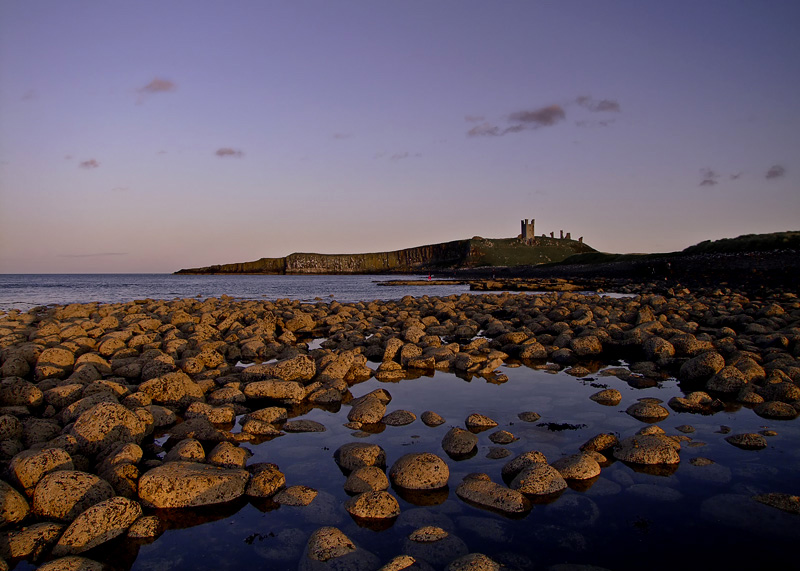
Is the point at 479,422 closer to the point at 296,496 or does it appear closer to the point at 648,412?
the point at 648,412

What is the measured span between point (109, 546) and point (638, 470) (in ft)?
16.3

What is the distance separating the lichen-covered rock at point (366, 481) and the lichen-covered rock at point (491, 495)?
2.47 ft

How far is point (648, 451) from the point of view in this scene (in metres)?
5.18

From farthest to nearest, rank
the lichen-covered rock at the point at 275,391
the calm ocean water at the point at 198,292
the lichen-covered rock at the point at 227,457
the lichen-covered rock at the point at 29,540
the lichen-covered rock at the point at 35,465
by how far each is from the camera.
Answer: the calm ocean water at the point at 198,292 → the lichen-covered rock at the point at 275,391 → the lichen-covered rock at the point at 227,457 → the lichen-covered rock at the point at 35,465 → the lichen-covered rock at the point at 29,540

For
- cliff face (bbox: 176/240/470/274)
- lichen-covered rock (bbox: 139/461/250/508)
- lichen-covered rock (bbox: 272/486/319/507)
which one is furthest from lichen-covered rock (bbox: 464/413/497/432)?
cliff face (bbox: 176/240/470/274)

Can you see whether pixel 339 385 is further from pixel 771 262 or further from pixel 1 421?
pixel 771 262

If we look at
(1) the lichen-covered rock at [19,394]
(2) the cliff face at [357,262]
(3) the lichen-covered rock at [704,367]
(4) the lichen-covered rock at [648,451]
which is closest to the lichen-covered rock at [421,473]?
(4) the lichen-covered rock at [648,451]

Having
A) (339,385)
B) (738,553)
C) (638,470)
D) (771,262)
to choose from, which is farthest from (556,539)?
(771,262)

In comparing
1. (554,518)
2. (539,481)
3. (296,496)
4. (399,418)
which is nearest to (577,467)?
(539,481)

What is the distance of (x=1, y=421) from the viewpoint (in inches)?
209

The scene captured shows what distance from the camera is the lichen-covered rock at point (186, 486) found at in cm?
439

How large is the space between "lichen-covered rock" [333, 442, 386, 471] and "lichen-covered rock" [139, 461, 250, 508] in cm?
107

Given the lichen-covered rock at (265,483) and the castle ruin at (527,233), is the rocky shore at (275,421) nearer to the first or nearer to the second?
the lichen-covered rock at (265,483)

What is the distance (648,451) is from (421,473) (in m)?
2.53
